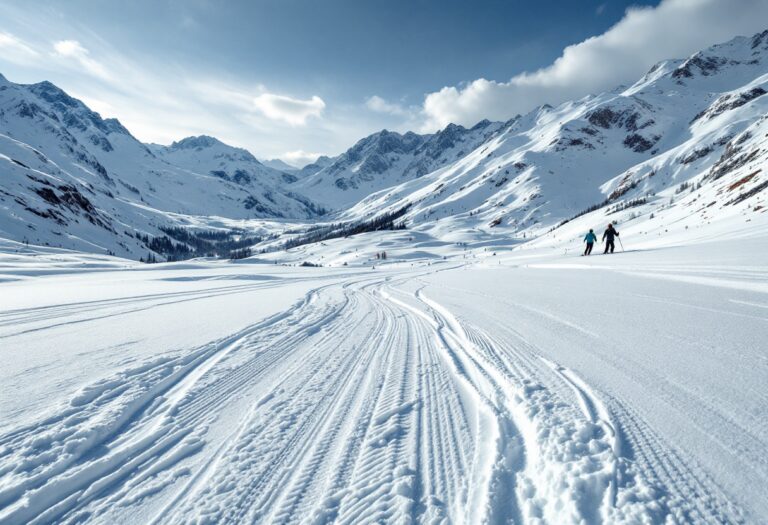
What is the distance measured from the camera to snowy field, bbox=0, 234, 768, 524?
210cm

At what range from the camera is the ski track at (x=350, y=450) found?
2076 mm

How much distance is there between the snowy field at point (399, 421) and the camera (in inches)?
82.7

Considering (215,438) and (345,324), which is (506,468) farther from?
(345,324)

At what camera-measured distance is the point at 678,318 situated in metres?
5.33

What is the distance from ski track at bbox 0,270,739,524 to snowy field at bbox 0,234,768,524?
0.05ft

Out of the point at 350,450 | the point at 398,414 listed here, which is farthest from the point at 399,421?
the point at 350,450

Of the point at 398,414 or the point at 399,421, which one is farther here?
the point at 398,414

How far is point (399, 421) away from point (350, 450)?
0.55m

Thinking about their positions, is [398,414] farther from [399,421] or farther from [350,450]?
[350,450]

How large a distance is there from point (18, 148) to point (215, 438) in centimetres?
24367

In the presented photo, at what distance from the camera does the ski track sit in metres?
2.08

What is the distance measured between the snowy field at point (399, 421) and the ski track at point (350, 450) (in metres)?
0.01

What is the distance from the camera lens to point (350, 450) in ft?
8.80

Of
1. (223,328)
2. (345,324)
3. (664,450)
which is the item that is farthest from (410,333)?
(664,450)
